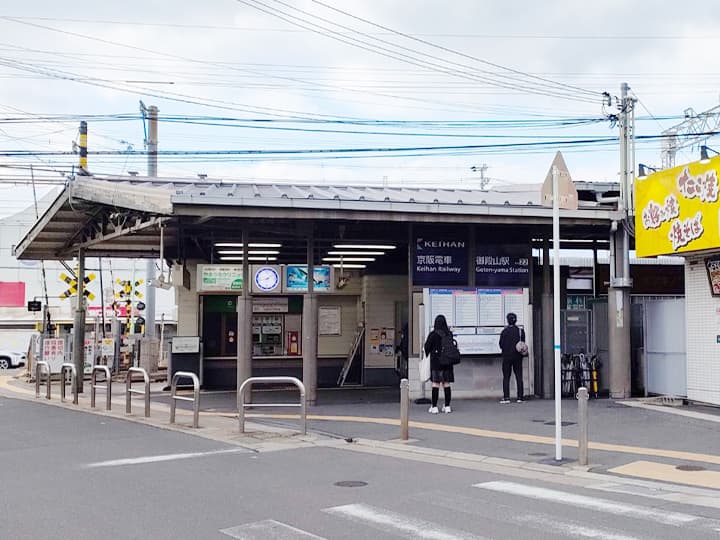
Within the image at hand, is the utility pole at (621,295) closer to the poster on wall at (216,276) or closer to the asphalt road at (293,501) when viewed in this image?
the asphalt road at (293,501)

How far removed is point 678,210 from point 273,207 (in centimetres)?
764

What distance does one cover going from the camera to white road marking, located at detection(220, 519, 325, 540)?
6848 millimetres

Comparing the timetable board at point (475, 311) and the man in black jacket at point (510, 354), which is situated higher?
the timetable board at point (475, 311)

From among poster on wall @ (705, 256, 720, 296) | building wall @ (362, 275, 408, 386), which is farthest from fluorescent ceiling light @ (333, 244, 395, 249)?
poster on wall @ (705, 256, 720, 296)

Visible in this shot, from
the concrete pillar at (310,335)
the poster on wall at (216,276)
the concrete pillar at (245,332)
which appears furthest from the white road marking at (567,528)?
the poster on wall at (216,276)

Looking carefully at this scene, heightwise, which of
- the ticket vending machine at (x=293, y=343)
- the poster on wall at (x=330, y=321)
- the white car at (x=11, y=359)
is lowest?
the white car at (x=11, y=359)

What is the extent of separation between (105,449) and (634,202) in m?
11.7

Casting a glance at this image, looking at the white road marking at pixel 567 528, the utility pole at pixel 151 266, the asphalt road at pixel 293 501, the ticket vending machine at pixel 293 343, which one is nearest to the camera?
the white road marking at pixel 567 528

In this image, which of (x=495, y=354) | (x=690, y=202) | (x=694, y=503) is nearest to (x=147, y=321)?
(x=495, y=354)

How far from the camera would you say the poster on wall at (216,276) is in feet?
69.8

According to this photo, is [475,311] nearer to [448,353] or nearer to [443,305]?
[443,305]

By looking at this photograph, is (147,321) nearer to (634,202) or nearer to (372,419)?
(372,419)

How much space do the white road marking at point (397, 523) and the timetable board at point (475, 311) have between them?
954 centimetres

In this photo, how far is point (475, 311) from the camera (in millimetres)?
17594
